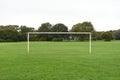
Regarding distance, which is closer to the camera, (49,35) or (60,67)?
(60,67)

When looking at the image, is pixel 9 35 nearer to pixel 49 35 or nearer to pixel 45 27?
pixel 45 27

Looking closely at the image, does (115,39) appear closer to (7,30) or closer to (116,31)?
(116,31)

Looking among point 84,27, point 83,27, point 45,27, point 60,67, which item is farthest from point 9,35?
point 60,67

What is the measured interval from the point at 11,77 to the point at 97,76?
3.30m

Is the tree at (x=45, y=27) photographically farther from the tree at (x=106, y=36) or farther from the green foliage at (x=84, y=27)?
the tree at (x=106, y=36)

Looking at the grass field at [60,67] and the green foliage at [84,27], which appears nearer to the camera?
the grass field at [60,67]

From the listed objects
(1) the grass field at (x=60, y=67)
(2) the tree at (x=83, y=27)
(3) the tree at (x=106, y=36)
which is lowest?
(1) the grass field at (x=60, y=67)

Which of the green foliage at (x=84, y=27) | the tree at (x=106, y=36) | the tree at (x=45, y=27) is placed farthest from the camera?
the green foliage at (x=84, y=27)

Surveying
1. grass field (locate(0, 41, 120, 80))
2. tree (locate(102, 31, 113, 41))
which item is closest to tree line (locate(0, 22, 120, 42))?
tree (locate(102, 31, 113, 41))

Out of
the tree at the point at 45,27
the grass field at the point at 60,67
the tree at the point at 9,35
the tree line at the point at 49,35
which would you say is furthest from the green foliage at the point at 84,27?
the grass field at the point at 60,67

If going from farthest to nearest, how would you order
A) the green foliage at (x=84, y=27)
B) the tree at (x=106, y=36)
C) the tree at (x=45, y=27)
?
the green foliage at (x=84, y=27)
the tree at (x=45, y=27)
the tree at (x=106, y=36)

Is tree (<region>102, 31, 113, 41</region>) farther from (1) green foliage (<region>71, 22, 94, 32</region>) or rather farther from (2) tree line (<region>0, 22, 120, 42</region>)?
(1) green foliage (<region>71, 22, 94, 32</region>)

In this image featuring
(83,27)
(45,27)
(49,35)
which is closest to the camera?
(49,35)

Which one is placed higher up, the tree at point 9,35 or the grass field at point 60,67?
the tree at point 9,35
